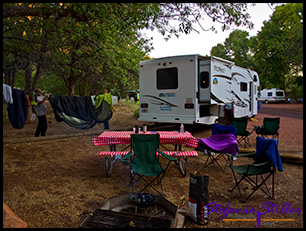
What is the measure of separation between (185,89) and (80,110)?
139 inches

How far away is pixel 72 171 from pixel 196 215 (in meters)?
2.71

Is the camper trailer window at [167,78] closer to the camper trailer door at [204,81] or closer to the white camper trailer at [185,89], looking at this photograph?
the white camper trailer at [185,89]

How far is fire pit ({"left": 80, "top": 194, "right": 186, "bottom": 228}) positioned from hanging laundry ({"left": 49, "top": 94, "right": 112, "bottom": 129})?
5.10m

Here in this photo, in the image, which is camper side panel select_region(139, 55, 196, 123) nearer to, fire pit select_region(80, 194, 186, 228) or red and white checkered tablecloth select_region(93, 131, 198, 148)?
red and white checkered tablecloth select_region(93, 131, 198, 148)

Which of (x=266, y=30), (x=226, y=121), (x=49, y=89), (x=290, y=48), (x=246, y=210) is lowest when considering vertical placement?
(x=246, y=210)

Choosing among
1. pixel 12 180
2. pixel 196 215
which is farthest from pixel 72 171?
pixel 196 215

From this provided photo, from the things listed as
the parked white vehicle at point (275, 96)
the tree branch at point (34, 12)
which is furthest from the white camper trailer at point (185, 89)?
the parked white vehicle at point (275, 96)

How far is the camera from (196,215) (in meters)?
2.95

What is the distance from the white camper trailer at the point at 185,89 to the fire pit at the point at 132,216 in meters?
4.46

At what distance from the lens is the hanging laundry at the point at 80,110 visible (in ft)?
25.4

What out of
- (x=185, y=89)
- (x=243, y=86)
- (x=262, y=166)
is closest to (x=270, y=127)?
(x=185, y=89)

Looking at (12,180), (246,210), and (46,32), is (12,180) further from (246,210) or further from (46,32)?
(46,32)

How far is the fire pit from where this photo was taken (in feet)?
8.82

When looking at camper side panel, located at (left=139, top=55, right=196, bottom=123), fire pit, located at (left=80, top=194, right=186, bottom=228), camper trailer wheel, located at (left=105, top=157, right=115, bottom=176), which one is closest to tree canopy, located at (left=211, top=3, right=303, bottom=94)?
camper side panel, located at (left=139, top=55, right=196, bottom=123)
